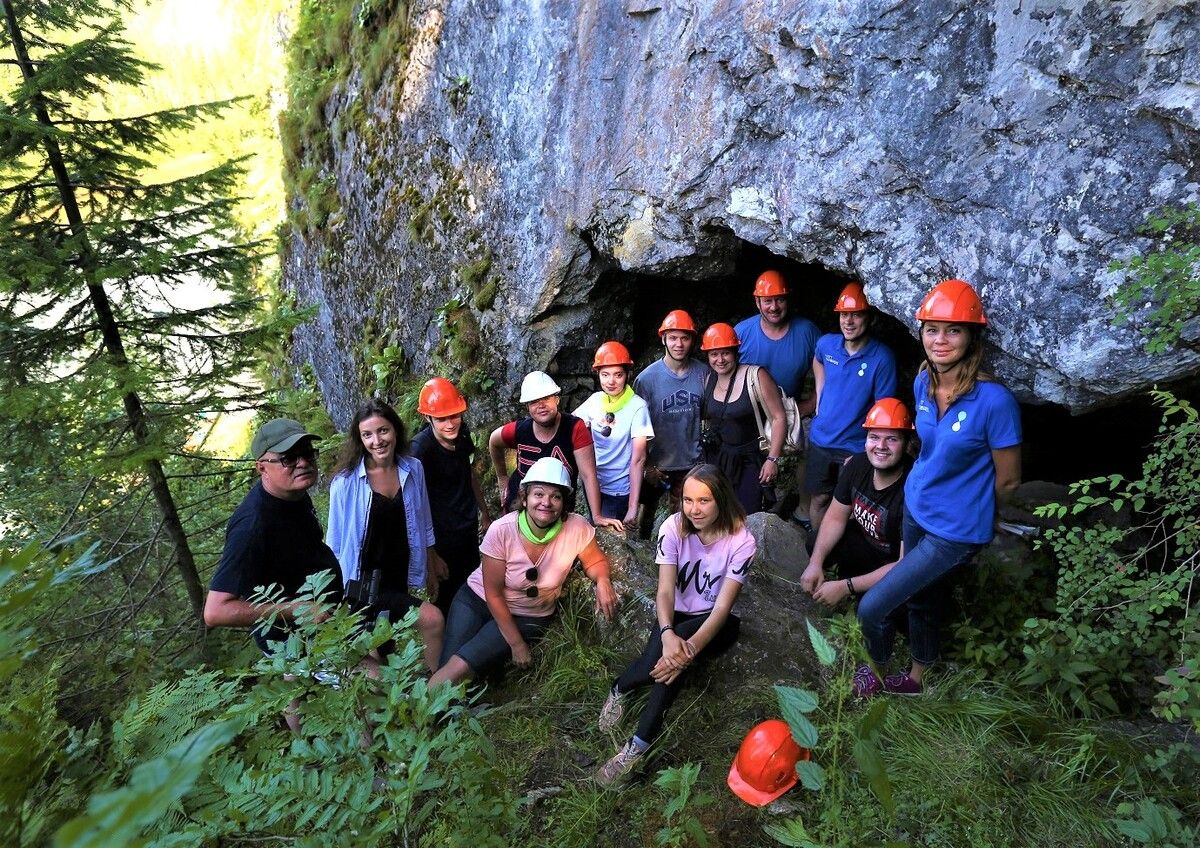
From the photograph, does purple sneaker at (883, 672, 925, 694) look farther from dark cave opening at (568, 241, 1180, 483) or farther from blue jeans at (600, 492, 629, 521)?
blue jeans at (600, 492, 629, 521)

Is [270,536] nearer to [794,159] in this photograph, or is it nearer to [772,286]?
[772,286]

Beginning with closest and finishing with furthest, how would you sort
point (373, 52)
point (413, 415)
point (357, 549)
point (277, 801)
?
point (277, 801), point (357, 549), point (413, 415), point (373, 52)

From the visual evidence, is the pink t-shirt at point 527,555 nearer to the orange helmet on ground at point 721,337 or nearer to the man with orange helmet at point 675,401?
the man with orange helmet at point 675,401

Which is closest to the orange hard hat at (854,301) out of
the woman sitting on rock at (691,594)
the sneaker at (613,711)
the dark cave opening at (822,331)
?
the dark cave opening at (822,331)

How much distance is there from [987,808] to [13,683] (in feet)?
14.3

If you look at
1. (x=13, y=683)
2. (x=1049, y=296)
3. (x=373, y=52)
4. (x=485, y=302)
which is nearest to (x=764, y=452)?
(x=1049, y=296)

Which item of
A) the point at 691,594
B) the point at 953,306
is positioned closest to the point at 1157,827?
the point at 691,594

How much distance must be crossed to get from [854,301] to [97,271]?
5.47 meters

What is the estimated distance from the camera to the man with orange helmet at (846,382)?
5.00 metres

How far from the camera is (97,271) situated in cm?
508

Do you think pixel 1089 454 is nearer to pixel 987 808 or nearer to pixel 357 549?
pixel 987 808

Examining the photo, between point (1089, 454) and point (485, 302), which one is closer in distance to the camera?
point (1089, 454)

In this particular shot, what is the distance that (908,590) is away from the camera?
12.9 ft

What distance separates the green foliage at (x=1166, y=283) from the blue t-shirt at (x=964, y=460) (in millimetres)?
685
